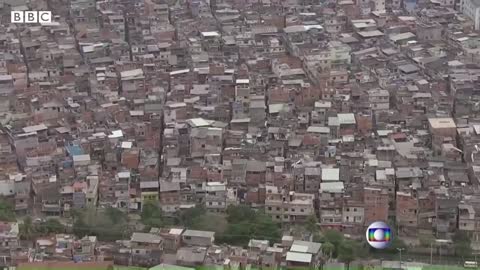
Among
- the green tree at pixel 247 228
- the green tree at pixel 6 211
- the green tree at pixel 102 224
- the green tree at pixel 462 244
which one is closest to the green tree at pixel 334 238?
the green tree at pixel 247 228

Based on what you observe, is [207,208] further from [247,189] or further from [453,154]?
[453,154]

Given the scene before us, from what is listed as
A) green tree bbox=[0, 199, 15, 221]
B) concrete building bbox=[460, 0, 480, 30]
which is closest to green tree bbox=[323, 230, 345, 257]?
green tree bbox=[0, 199, 15, 221]

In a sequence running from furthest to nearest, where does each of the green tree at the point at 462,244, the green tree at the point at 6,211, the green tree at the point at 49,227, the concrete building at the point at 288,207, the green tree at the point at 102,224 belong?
1. the concrete building at the point at 288,207
2. the green tree at the point at 6,211
3. the green tree at the point at 49,227
4. the green tree at the point at 102,224
5. the green tree at the point at 462,244

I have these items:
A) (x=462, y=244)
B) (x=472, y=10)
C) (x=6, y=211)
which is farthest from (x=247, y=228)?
(x=472, y=10)

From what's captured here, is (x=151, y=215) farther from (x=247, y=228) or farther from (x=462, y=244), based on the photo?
(x=462, y=244)

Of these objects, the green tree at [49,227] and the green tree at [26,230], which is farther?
the green tree at [49,227]

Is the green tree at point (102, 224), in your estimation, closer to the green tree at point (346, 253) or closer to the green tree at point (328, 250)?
the green tree at point (328, 250)
